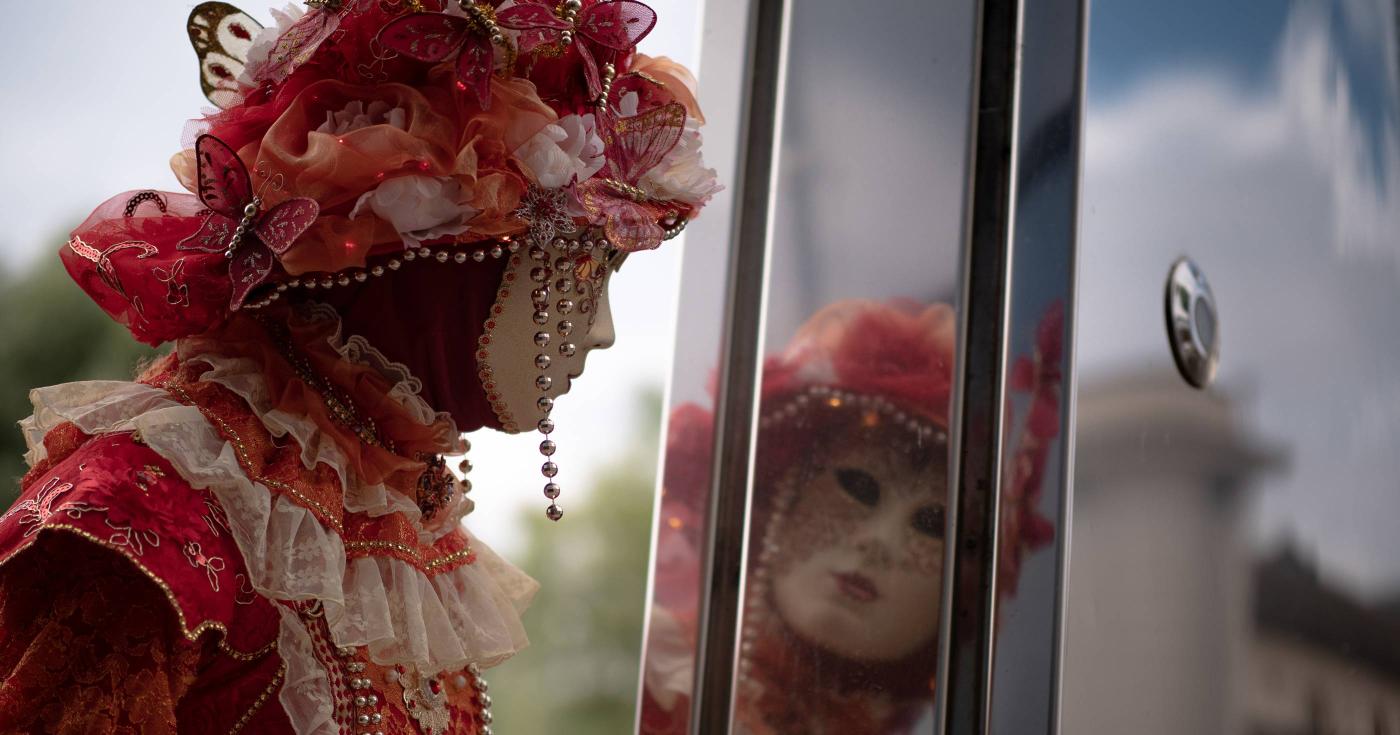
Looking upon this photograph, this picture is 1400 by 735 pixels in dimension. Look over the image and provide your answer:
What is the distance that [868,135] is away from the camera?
4.17 ft

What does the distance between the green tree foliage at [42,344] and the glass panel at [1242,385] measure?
3.13ft

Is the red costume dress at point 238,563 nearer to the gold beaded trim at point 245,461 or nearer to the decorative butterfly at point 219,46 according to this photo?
the gold beaded trim at point 245,461

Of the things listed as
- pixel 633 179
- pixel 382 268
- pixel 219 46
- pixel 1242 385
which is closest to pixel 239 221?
pixel 382 268

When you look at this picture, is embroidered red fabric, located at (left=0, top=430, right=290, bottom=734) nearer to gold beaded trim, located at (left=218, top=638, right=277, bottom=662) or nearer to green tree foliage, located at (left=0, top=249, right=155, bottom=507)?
gold beaded trim, located at (left=218, top=638, right=277, bottom=662)

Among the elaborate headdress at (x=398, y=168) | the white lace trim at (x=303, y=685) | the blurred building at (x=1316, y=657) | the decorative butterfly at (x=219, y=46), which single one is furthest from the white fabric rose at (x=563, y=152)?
the blurred building at (x=1316, y=657)

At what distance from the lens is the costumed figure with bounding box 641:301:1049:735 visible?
1.16m

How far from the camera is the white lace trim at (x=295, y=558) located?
798 mm

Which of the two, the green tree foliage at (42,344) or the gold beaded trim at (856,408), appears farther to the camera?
the gold beaded trim at (856,408)

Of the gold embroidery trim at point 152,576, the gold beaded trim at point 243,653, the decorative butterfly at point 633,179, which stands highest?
the decorative butterfly at point 633,179

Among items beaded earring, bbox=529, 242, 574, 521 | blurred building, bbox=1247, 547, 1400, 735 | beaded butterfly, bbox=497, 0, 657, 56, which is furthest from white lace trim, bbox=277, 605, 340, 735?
blurred building, bbox=1247, 547, 1400, 735

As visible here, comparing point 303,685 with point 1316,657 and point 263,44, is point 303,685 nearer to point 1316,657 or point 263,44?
point 263,44

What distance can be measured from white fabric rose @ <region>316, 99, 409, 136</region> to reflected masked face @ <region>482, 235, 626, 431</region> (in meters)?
0.15

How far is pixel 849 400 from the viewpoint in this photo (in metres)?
1.24

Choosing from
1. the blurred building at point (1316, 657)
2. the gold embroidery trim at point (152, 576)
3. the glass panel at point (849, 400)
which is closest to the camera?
the gold embroidery trim at point (152, 576)
